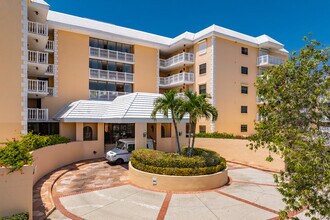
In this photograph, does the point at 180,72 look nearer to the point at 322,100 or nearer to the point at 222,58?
the point at 222,58

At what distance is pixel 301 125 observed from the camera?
6.37 metres

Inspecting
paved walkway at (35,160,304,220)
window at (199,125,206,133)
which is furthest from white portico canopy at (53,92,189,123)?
window at (199,125,206,133)

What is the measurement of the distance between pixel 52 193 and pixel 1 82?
9.27 metres

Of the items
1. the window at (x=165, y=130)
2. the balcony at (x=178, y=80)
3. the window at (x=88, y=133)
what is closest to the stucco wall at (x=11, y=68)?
the window at (x=88, y=133)

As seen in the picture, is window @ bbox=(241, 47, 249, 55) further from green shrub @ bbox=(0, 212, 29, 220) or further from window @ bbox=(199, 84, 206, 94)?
green shrub @ bbox=(0, 212, 29, 220)

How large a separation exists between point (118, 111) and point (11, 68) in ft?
28.3

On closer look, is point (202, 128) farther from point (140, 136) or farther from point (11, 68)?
point (11, 68)

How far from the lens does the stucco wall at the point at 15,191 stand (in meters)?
7.89

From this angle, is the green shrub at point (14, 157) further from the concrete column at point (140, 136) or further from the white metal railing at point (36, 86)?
the white metal railing at point (36, 86)

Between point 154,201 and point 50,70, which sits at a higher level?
point 50,70

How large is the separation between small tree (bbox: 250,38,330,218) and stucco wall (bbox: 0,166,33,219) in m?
8.88

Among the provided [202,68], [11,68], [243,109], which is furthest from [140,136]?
[243,109]

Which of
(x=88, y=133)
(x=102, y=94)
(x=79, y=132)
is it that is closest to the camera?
(x=79, y=132)

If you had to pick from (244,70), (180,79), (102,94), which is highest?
(244,70)
